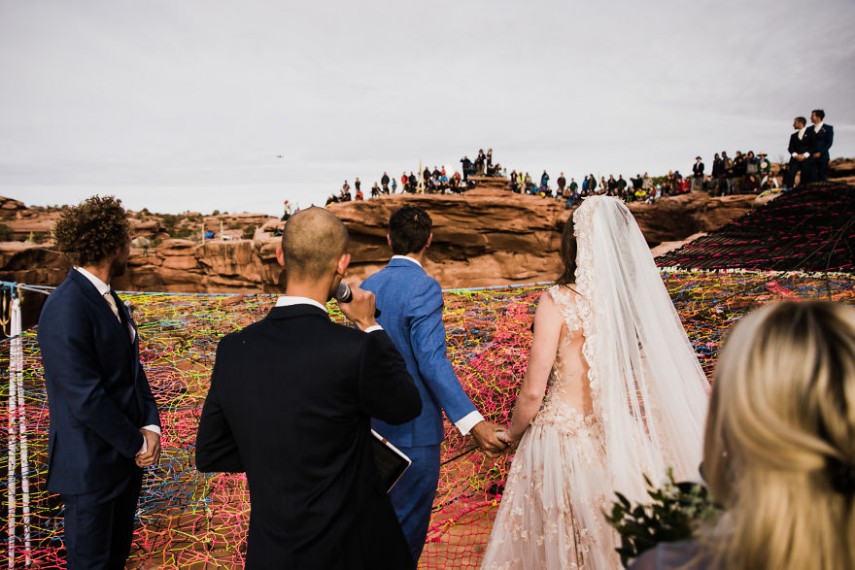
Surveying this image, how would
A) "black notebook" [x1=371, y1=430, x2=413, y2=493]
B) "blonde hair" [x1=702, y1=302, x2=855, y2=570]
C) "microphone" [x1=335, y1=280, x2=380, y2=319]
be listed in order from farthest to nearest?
"microphone" [x1=335, y1=280, x2=380, y2=319]
"black notebook" [x1=371, y1=430, x2=413, y2=493]
"blonde hair" [x1=702, y1=302, x2=855, y2=570]

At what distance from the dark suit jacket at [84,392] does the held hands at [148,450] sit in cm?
6

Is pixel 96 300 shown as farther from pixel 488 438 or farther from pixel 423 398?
pixel 488 438

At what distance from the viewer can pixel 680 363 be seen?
2320mm

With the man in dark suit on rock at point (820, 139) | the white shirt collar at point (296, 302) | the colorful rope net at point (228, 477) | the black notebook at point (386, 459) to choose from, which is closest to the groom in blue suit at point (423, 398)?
the black notebook at point (386, 459)

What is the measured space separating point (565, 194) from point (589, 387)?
25839 millimetres

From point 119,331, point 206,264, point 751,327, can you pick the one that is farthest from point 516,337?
point 206,264

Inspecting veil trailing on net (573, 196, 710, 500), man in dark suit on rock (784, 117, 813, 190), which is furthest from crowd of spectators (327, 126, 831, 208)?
veil trailing on net (573, 196, 710, 500)

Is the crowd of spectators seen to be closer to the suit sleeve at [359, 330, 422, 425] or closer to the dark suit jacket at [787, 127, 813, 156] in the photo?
the dark suit jacket at [787, 127, 813, 156]

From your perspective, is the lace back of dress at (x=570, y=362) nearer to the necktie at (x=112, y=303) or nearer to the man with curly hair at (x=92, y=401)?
the man with curly hair at (x=92, y=401)

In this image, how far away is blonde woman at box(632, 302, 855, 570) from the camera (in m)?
0.77

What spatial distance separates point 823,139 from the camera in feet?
31.6

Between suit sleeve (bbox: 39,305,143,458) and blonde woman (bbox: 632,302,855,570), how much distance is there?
2.28 m

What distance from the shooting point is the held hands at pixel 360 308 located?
6.15 feet

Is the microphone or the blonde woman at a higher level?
the microphone
